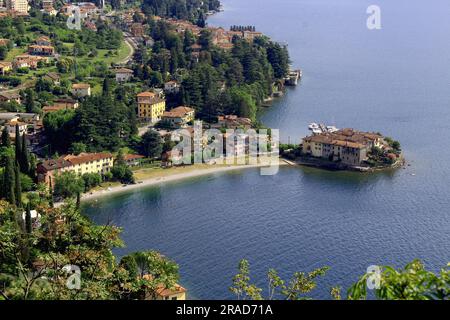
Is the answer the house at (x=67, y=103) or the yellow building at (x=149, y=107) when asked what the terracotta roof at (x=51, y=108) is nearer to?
the house at (x=67, y=103)

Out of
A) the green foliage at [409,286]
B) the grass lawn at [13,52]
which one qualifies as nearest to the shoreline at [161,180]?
Answer: the grass lawn at [13,52]

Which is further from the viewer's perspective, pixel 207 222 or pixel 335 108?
pixel 335 108

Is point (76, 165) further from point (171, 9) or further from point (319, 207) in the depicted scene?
point (171, 9)

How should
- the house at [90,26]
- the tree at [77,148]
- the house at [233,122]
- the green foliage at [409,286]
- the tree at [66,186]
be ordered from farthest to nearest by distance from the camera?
the house at [90,26] → the house at [233,122] → the tree at [77,148] → the tree at [66,186] → the green foliage at [409,286]

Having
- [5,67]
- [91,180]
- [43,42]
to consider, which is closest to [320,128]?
[91,180]

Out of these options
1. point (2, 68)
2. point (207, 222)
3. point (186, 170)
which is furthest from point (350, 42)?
point (207, 222)
